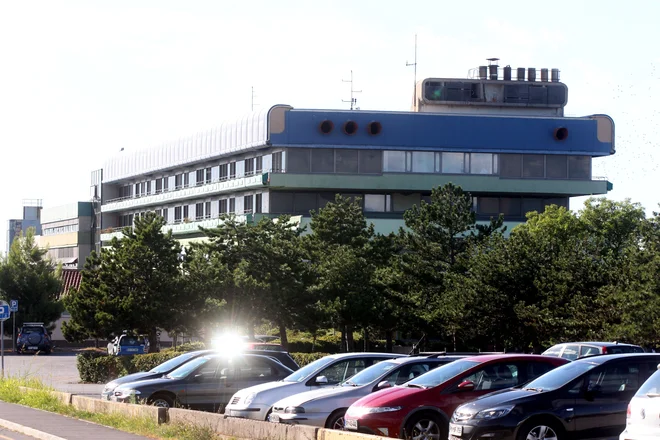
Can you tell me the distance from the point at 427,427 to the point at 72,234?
10719cm

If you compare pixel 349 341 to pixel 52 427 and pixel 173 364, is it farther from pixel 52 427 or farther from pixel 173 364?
pixel 52 427

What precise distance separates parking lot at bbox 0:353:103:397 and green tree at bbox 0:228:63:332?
29.0ft

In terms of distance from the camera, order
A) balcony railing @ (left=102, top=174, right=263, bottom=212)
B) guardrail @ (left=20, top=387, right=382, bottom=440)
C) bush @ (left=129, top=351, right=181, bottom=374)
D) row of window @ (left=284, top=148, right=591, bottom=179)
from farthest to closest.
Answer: balcony railing @ (left=102, top=174, right=263, bottom=212), row of window @ (left=284, top=148, right=591, bottom=179), bush @ (left=129, top=351, right=181, bottom=374), guardrail @ (left=20, top=387, right=382, bottom=440)

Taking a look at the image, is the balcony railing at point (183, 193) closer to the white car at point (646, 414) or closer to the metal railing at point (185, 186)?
the metal railing at point (185, 186)

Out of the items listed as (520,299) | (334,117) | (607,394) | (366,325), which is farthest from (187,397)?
(334,117)

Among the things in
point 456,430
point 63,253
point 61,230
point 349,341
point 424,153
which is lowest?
point 456,430

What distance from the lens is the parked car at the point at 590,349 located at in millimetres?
26884

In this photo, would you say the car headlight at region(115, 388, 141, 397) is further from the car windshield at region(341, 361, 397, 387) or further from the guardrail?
the car windshield at region(341, 361, 397, 387)

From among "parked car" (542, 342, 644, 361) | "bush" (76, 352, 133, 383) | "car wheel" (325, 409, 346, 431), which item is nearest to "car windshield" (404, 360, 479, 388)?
"car wheel" (325, 409, 346, 431)

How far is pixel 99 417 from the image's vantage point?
21156mm

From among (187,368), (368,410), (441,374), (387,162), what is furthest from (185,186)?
(368,410)

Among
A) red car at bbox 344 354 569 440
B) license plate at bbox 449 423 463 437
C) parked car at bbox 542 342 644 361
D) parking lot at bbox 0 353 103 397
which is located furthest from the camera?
parking lot at bbox 0 353 103 397

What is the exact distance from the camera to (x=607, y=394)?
1544 cm

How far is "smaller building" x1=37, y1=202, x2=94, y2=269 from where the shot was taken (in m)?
118
